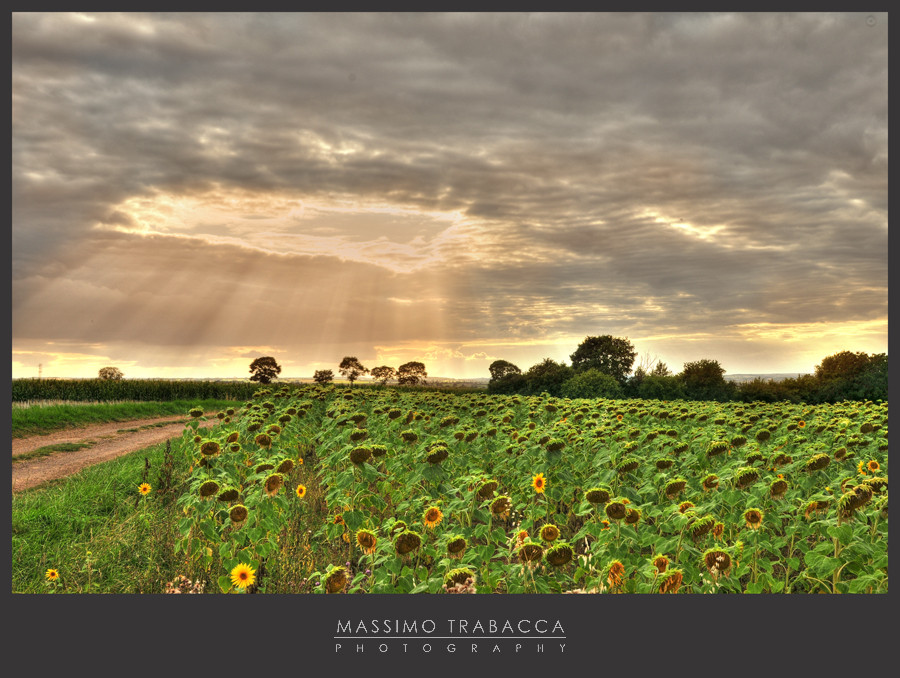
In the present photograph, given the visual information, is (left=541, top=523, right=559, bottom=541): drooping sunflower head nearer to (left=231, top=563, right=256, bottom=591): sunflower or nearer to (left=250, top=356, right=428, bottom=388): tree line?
(left=231, top=563, right=256, bottom=591): sunflower

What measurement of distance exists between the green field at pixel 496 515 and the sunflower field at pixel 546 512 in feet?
0.08

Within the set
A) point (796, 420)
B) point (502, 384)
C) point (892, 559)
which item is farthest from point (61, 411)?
point (892, 559)

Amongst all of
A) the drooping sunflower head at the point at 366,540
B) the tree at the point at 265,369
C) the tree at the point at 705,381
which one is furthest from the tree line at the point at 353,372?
Result: the drooping sunflower head at the point at 366,540

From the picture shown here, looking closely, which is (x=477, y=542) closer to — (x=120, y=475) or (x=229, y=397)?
(x=120, y=475)

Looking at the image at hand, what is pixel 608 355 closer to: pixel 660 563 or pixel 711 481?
pixel 711 481

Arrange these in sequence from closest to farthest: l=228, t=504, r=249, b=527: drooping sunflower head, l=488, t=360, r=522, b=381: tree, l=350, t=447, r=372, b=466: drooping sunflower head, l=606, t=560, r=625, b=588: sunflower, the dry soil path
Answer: l=606, t=560, r=625, b=588: sunflower → l=228, t=504, r=249, b=527: drooping sunflower head → l=350, t=447, r=372, b=466: drooping sunflower head → the dry soil path → l=488, t=360, r=522, b=381: tree

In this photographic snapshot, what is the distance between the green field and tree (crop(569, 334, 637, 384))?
93.2 feet

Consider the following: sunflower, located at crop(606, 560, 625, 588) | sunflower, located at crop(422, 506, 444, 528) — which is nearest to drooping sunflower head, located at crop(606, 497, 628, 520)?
sunflower, located at crop(606, 560, 625, 588)

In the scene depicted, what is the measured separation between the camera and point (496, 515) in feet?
19.1

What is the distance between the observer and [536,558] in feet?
14.4

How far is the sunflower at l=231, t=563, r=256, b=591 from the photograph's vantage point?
535 cm

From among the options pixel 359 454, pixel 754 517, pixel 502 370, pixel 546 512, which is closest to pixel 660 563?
pixel 754 517

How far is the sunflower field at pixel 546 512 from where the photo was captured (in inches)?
183

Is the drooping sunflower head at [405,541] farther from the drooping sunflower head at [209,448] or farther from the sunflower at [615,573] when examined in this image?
the drooping sunflower head at [209,448]
